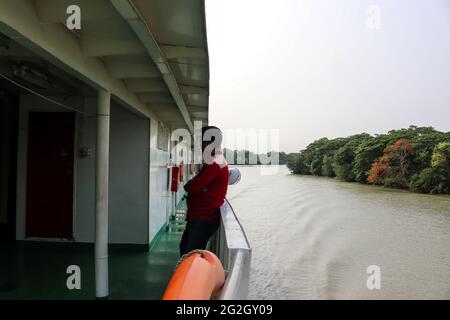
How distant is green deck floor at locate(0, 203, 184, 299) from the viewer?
3.00 meters

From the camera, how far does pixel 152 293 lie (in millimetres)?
3072

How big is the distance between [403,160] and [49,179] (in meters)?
21.1

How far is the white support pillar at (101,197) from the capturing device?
277cm

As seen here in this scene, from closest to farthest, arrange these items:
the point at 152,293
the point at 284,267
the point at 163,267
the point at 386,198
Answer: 1. the point at 152,293
2. the point at 163,267
3. the point at 284,267
4. the point at 386,198

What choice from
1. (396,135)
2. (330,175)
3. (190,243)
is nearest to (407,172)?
(396,135)

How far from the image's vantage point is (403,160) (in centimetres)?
2073

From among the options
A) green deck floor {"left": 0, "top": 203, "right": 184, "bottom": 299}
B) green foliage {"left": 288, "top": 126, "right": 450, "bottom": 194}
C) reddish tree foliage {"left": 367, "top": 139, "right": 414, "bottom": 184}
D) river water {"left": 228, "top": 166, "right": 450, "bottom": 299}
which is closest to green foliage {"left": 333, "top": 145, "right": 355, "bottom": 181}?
green foliage {"left": 288, "top": 126, "right": 450, "bottom": 194}

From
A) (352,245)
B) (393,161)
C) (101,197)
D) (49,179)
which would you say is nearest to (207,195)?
(101,197)

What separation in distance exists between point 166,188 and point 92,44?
14.3 ft

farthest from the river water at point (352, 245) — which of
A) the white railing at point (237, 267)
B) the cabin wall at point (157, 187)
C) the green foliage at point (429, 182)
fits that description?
the white railing at point (237, 267)

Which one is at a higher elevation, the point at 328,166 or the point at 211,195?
the point at 328,166

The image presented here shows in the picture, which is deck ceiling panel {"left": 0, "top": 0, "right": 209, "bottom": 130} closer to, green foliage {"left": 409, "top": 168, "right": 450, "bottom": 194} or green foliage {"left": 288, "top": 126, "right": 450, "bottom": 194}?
green foliage {"left": 288, "top": 126, "right": 450, "bottom": 194}

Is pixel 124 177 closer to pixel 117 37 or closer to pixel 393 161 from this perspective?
pixel 117 37
